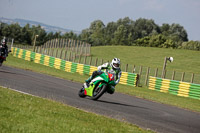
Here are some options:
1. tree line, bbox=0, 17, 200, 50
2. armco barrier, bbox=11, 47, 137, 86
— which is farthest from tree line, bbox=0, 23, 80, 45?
armco barrier, bbox=11, 47, 137, 86

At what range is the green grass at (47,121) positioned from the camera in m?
6.33

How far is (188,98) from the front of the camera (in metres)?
23.6

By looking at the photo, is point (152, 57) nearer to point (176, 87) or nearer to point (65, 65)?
point (65, 65)

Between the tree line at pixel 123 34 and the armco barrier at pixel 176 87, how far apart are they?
7148 cm

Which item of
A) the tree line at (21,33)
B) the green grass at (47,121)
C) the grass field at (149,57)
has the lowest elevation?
the green grass at (47,121)

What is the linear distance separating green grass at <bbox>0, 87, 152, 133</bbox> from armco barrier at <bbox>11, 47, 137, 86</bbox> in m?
20.2

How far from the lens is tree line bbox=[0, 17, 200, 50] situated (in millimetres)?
104625

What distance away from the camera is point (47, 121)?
22.9 feet

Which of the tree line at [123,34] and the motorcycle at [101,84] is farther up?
the tree line at [123,34]

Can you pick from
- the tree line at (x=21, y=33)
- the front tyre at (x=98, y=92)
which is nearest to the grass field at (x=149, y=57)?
the front tyre at (x=98, y=92)

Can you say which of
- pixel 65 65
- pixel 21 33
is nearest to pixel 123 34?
pixel 21 33

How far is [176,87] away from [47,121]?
1959cm

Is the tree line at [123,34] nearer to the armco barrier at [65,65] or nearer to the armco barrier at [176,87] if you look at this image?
the armco barrier at [65,65]

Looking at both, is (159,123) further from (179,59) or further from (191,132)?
(179,59)
